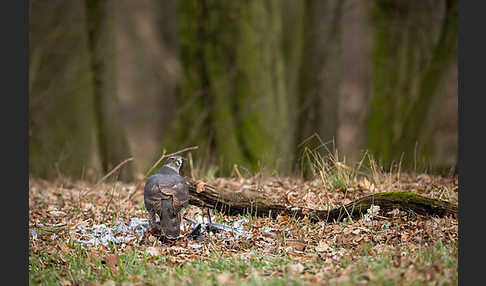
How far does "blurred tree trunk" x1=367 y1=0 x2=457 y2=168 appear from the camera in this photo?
33.9 feet

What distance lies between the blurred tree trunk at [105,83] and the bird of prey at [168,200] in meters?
5.25

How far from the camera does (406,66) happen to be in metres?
12.6

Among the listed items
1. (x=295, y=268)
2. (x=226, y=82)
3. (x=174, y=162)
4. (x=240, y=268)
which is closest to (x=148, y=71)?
(x=226, y=82)

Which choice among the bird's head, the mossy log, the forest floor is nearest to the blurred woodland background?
the forest floor

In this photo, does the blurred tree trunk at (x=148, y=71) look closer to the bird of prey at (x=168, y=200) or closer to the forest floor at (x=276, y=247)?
the forest floor at (x=276, y=247)

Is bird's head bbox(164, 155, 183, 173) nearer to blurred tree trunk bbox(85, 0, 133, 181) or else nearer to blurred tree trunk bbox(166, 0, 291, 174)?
blurred tree trunk bbox(166, 0, 291, 174)

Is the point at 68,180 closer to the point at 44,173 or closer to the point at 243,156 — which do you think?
the point at 44,173

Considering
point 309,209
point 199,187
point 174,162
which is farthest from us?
point 309,209

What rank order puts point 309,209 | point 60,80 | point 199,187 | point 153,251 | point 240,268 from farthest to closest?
point 60,80
point 309,209
point 199,187
point 153,251
point 240,268

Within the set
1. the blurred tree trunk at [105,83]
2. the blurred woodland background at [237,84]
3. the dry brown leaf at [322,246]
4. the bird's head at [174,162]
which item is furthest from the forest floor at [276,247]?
the blurred tree trunk at [105,83]

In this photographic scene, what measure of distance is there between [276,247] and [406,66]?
28.8 ft

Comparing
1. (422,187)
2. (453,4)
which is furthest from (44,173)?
(453,4)

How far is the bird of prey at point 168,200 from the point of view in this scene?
5.07 metres

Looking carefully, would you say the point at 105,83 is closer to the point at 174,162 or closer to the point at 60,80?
the point at 60,80
